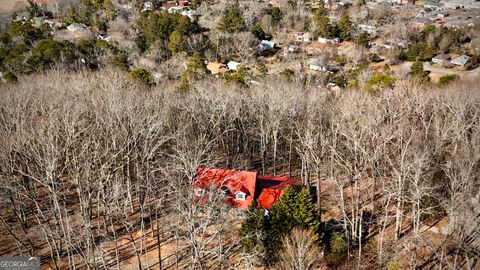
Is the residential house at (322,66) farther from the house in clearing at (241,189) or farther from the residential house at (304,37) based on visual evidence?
the house in clearing at (241,189)

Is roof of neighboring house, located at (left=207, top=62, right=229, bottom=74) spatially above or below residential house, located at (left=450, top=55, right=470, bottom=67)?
below

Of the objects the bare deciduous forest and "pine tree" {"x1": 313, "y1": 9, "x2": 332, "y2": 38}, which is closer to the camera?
the bare deciduous forest

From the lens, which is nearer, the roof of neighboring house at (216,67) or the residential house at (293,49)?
the roof of neighboring house at (216,67)

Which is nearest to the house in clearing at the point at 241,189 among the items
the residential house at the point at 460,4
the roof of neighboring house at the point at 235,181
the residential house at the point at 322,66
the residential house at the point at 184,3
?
the roof of neighboring house at the point at 235,181

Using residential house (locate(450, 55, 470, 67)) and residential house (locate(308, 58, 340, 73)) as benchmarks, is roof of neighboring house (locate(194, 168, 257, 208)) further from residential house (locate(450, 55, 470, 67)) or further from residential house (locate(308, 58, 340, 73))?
residential house (locate(450, 55, 470, 67))

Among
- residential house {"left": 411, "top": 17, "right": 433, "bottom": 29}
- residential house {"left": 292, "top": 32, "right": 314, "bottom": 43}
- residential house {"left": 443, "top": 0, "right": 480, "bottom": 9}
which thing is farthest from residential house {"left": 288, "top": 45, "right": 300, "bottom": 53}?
residential house {"left": 443, "top": 0, "right": 480, "bottom": 9}

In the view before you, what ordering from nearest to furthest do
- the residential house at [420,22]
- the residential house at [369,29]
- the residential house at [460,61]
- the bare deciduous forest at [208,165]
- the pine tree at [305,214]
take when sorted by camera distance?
the bare deciduous forest at [208,165] < the pine tree at [305,214] < the residential house at [460,61] < the residential house at [369,29] < the residential house at [420,22]
